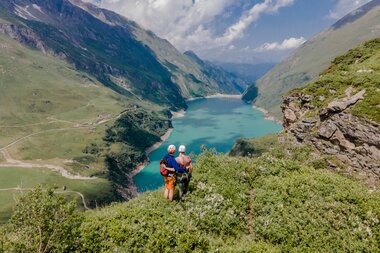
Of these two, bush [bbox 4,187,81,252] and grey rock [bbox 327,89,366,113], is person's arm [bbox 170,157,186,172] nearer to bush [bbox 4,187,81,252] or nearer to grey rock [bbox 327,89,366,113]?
bush [bbox 4,187,81,252]

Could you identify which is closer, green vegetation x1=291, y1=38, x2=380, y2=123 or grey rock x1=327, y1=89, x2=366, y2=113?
→ green vegetation x1=291, y1=38, x2=380, y2=123

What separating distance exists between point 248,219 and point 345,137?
23871 millimetres

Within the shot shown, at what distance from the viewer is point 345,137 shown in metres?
38.2

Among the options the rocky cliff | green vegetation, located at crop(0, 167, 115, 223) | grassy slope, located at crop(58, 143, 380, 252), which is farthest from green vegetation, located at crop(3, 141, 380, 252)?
green vegetation, located at crop(0, 167, 115, 223)

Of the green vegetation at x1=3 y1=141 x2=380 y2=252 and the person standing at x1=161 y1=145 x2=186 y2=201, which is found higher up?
the person standing at x1=161 y1=145 x2=186 y2=201

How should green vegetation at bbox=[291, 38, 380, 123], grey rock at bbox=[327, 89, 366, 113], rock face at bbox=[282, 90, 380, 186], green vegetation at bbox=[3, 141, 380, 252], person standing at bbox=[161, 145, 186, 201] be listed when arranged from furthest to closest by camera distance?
grey rock at bbox=[327, 89, 366, 113]
green vegetation at bbox=[291, 38, 380, 123]
rock face at bbox=[282, 90, 380, 186]
person standing at bbox=[161, 145, 186, 201]
green vegetation at bbox=[3, 141, 380, 252]

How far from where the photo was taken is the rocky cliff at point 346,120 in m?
35.3

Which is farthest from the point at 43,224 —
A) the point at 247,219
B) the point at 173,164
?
the point at 247,219

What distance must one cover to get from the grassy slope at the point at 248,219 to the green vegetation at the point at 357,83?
711 inches

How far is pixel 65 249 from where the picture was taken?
50.1 feet

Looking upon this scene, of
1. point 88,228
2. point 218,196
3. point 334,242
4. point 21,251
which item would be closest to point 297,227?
point 334,242

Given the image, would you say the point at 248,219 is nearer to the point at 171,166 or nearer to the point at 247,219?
the point at 247,219

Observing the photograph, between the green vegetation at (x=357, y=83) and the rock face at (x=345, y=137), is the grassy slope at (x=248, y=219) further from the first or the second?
the green vegetation at (x=357, y=83)

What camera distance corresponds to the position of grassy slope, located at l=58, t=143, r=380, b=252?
55.1ft
